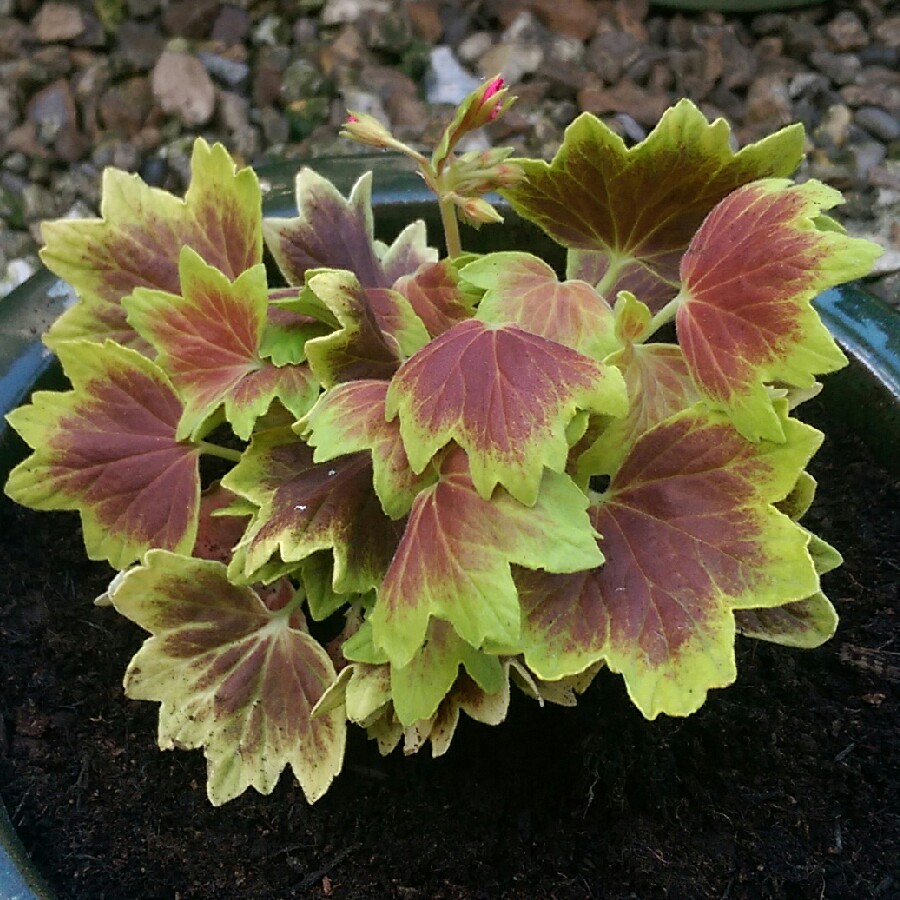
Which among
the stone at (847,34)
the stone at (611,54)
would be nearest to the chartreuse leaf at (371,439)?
the stone at (611,54)

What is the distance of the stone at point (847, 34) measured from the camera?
1999mm

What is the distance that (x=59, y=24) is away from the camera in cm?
197

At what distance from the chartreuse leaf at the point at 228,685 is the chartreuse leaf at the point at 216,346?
0.12 m

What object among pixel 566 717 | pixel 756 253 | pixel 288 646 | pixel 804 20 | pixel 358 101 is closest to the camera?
pixel 756 253

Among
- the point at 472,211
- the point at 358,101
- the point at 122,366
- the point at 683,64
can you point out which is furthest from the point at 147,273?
the point at 683,64

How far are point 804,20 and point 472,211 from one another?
164 centimetres

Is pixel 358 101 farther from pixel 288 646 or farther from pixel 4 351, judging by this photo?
pixel 288 646

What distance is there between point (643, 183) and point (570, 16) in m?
1.42

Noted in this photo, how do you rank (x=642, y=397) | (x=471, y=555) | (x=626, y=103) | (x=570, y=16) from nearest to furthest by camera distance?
1. (x=471, y=555)
2. (x=642, y=397)
3. (x=626, y=103)
4. (x=570, y=16)

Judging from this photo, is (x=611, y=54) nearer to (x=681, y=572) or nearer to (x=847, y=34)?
(x=847, y=34)

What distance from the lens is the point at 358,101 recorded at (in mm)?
1882

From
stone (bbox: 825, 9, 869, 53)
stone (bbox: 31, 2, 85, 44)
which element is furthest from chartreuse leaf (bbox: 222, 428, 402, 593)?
stone (bbox: 825, 9, 869, 53)

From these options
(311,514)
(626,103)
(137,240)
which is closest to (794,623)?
(311,514)

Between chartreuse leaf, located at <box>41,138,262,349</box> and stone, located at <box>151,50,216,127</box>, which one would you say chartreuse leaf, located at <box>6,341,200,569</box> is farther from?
stone, located at <box>151,50,216,127</box>
